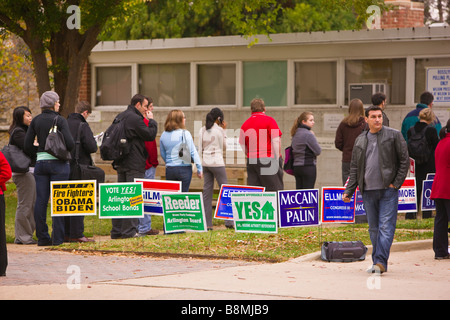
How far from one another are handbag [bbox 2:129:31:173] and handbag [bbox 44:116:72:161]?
0.84 meters

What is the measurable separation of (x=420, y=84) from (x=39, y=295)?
11949 millimetres

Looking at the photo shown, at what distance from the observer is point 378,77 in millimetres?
18469

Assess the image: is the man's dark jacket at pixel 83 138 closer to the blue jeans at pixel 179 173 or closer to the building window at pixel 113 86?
the blue jeans at pixel 179 173

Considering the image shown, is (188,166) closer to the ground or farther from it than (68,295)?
farther from it

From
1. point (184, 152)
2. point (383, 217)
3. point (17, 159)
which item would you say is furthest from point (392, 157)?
point (17, 159)

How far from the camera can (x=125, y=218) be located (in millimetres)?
12508

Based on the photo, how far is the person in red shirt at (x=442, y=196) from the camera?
10797 millimetres

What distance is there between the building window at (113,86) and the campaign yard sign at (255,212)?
1009 cm

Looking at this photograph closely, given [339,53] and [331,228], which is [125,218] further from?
[339,53]

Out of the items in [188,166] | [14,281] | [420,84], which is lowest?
[14,281]

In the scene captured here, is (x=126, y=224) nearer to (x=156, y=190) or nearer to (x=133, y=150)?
(x=156, y=190)

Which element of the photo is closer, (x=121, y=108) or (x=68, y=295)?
(x=68, y=295)
